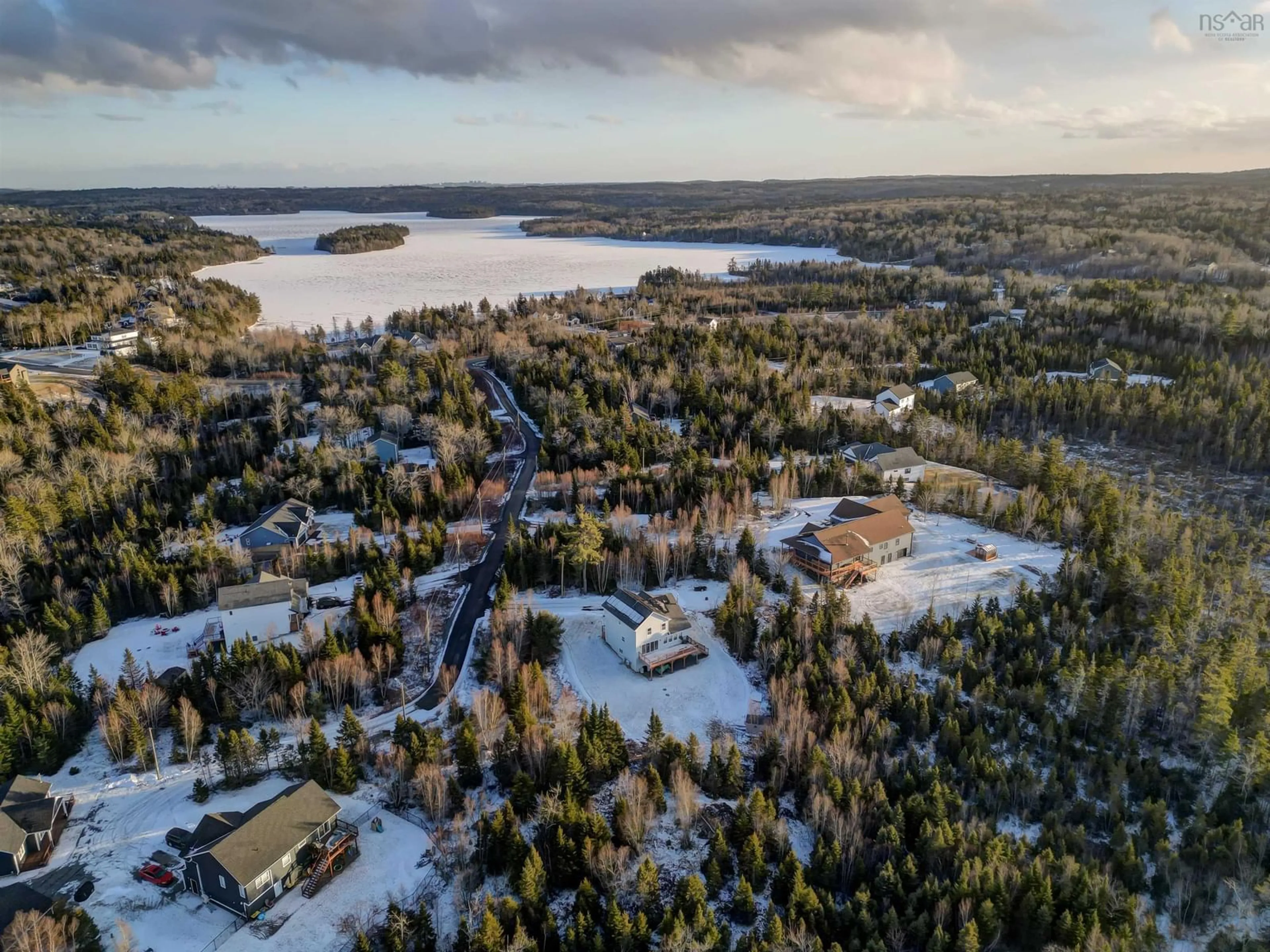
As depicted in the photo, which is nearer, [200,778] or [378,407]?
[200,778]

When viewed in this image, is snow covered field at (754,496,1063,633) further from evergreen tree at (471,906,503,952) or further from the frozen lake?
the frozen lake

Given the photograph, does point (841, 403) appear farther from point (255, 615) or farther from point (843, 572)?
point (255, 615)

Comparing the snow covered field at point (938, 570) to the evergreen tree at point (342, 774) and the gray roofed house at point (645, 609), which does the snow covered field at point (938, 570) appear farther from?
the evergreen tree at point (342, 774)

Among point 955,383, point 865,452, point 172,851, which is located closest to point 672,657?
point 172,851

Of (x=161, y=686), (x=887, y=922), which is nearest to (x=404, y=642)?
(x=161, y=686)

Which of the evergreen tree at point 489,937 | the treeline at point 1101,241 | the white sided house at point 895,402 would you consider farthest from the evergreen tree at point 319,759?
the treeline at point 1101,241

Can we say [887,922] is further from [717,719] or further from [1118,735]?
[1118,735]

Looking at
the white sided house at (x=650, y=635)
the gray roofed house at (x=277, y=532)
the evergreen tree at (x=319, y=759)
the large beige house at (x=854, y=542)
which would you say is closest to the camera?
the evergreen tree at (x=319, y=759)
